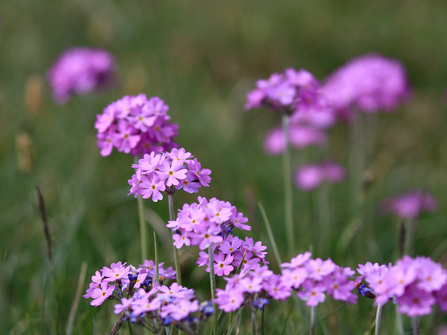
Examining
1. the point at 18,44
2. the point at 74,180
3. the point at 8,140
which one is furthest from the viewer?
the point at 18,44

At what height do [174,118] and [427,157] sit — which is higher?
[174,118]

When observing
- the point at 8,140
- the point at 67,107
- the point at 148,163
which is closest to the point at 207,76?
the point at 67,107

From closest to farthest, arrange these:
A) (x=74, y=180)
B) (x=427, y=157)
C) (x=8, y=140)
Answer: (x=74, y=180) → (x=8, y=140) → (x=427, y=157)

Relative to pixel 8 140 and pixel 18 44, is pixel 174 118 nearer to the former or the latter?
pixel 8 140

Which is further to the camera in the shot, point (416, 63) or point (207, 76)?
point (416, 63)

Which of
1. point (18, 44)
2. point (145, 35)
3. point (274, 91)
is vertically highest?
point (145, 35)

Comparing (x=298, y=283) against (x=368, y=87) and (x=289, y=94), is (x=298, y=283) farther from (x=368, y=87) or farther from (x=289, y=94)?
(x=368, y=87)
